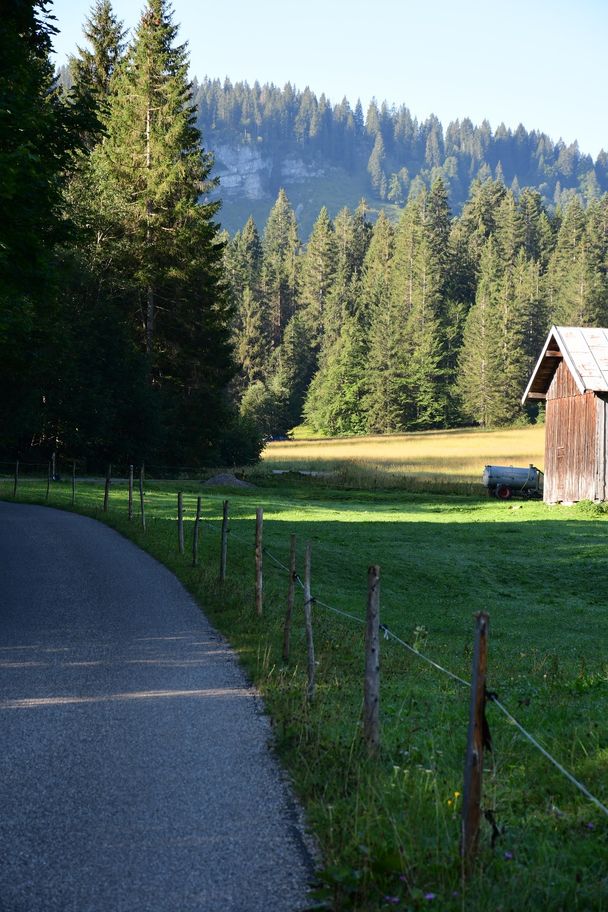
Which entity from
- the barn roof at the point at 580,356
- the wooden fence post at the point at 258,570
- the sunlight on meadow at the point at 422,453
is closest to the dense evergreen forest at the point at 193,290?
the sunlight on meadow at the point at 422,453

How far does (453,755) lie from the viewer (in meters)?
7.75

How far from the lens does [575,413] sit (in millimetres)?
44000

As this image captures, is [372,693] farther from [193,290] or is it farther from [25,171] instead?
[193,290]

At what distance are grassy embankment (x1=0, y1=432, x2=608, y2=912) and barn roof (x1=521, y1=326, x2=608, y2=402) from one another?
46.5 ft

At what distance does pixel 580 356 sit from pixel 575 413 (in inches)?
96.5

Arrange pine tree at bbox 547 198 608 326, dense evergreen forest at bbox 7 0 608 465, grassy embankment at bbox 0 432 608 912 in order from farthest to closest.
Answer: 1. pine tree at bbox 547 198 608 326
2. dense evergreen forest at bbox 7 0 608 465
3. grassy embankment at bbox 0 432 608 912

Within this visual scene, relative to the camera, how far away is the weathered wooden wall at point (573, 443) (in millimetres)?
42062

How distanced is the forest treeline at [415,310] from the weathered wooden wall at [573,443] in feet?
214

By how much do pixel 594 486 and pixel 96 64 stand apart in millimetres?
51978

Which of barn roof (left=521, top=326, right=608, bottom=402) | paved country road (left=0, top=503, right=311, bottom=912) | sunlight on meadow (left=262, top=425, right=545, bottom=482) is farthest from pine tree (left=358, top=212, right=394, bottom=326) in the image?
paved country road (left=0, top=503, right=311, bottom=912)

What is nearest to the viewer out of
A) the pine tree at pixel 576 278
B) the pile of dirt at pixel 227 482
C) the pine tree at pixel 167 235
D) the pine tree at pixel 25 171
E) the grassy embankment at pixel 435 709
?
the grassy embankment at pixel 435 709

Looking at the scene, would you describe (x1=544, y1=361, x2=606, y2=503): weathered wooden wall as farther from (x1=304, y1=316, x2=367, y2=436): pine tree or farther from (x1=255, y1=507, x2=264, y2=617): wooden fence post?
(x1=304, y1=316, x2=367, y2=436): pine tree

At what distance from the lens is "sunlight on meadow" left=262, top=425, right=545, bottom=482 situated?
6625cm

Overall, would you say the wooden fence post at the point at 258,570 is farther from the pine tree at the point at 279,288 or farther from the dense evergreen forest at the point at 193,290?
the pine tree at the point at 279,288
